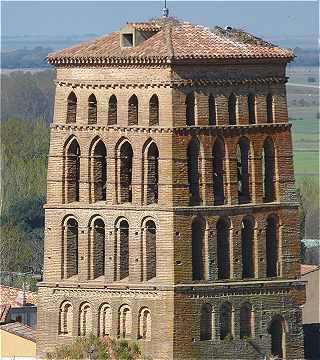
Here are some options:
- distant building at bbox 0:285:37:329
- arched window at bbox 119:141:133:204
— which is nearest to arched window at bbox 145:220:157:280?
arched window at bbox 119:141:133:204

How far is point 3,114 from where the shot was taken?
7190 inches

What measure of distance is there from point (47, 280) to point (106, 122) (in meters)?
4.24

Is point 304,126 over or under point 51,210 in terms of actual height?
over

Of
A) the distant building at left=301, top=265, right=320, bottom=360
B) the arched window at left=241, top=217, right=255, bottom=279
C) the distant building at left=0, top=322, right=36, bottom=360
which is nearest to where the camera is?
the arched window at left=241, top=217, right=255, bottom=279

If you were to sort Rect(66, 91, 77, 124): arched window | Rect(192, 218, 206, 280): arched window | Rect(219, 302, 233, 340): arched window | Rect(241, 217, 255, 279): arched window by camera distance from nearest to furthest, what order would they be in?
Rect(192, 218, 206, 280): arched window, Rect(219, 302, 233, 340): arched window, Rect(241, 217, 255, 279): arched window, Rect(66, 91, 77, 124): arched window

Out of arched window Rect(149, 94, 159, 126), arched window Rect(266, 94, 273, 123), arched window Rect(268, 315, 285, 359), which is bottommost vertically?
arched window Rect(268, 315, 285, 359)

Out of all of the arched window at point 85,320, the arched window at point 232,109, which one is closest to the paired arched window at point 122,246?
the arched window at point 85,320

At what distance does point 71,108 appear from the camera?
77.0 m

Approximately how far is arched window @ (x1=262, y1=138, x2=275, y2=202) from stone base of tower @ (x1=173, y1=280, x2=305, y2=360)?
6.88 ft

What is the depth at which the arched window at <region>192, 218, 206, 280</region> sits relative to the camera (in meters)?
75.7

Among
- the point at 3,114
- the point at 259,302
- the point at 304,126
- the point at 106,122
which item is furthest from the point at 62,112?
the point at 3,114

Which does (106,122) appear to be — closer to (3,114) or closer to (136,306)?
(136,306)

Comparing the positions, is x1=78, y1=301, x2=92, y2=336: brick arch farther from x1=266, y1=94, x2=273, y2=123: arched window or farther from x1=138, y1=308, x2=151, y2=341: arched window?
x1=266, y1=94, x2=273, y2=123: arched window

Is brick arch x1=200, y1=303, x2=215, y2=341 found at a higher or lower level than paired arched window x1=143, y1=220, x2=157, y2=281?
lower
